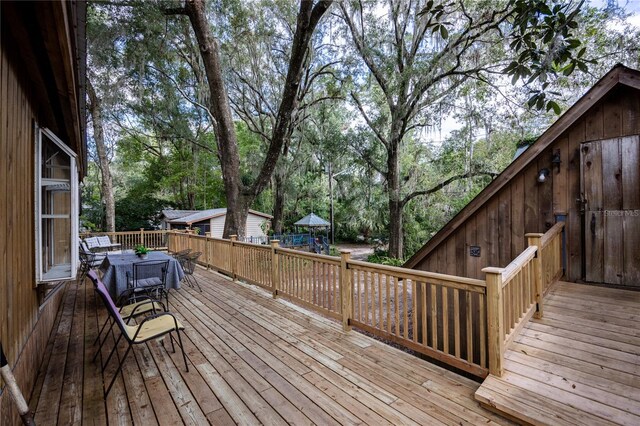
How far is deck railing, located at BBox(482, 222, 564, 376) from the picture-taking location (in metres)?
2.36

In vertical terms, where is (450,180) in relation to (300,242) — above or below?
above

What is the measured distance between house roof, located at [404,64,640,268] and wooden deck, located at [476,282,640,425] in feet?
5.83

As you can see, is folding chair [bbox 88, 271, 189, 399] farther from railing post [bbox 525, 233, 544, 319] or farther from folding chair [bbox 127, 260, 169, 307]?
railing post [bbox 525, 233, 544, 319]

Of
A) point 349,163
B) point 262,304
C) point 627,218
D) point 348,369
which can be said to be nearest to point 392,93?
point 349,163

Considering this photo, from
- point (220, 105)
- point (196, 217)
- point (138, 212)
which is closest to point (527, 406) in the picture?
point (220, 105)

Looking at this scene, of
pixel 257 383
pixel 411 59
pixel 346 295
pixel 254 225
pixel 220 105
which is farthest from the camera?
pixel 254 225

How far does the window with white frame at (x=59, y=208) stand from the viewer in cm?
306

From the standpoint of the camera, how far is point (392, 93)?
10.5 meters

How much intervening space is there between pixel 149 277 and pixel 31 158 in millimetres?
2539

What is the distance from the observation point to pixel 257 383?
8.33 ft

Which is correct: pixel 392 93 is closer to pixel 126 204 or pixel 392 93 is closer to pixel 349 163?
pixel 349 163

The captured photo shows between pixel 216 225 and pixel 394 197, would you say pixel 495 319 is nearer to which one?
pixel 394 197

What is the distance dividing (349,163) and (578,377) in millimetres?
13912

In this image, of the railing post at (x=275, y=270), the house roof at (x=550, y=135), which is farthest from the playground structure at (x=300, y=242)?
the house roof at (x=550, y=135)
